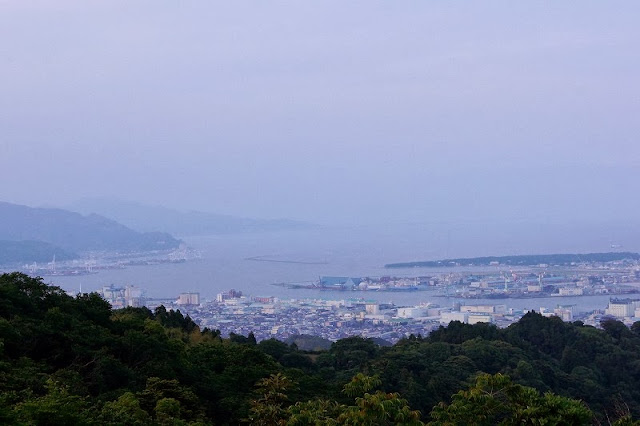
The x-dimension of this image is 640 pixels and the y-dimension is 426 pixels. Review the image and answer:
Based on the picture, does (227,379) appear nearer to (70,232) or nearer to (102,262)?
(102,262)

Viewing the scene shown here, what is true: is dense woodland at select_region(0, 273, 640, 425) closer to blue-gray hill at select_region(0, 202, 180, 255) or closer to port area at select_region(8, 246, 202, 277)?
port area at select_region(8, 246, 202, 277)

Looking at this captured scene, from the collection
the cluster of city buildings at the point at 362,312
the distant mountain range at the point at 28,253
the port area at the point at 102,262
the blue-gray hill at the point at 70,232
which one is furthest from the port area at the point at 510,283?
the blue-gray hill at the point at 70,232

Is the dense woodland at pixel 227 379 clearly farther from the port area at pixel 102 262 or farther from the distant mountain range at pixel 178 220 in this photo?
the distant mountain range at pixel 178 220

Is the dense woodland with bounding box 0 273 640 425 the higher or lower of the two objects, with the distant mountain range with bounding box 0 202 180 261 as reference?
lower

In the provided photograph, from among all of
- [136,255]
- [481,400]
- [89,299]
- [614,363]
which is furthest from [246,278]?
[481,400]

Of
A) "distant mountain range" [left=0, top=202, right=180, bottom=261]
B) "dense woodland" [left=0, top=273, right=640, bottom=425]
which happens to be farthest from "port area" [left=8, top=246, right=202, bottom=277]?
"dense woodland" [left=0, top=273, right=640, bottom=425]

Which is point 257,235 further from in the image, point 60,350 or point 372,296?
point 60,350

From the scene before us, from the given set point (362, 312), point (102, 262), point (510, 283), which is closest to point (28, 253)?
point (102, 262)
